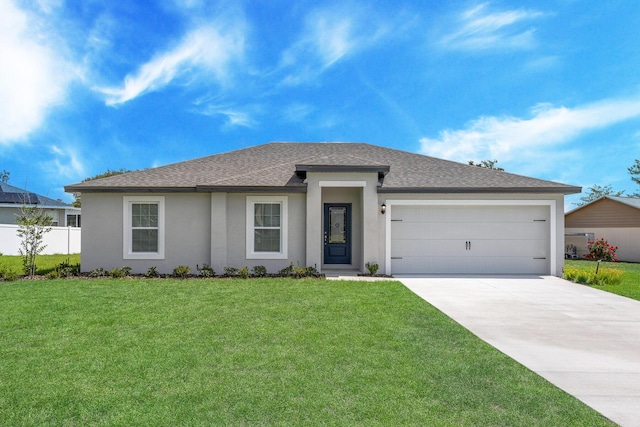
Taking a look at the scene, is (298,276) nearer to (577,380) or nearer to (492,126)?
(577,380)

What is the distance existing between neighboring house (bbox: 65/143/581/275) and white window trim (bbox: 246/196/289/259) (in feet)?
0.11

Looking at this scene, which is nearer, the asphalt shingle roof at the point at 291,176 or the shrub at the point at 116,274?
the shrub at the point at 116,274

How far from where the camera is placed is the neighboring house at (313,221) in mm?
11781

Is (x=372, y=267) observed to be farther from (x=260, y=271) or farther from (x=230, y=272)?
(x=230, y=272)

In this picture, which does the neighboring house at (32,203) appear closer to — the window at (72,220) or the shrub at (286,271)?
the window at (72,220)

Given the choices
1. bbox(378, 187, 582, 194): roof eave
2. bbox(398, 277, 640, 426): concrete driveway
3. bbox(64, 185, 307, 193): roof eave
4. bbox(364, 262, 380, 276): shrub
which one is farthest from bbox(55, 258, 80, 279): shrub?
bbox(398, 277, 640, 426): concrete driveway

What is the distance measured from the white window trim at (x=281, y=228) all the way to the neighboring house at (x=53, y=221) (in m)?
8.27

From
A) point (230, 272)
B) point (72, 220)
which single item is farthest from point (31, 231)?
point (72, 220)

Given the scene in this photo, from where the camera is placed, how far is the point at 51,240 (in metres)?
22.0

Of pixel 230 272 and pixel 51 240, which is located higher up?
pixel 51 240

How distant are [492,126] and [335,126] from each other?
32.4 ft

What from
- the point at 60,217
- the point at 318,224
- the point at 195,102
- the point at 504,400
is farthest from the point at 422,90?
the point at 60,217

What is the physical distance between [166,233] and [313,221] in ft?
16.1


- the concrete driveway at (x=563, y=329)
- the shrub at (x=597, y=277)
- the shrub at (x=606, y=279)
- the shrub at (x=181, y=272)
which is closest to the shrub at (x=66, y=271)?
the shrub at (x=181, y=272)
